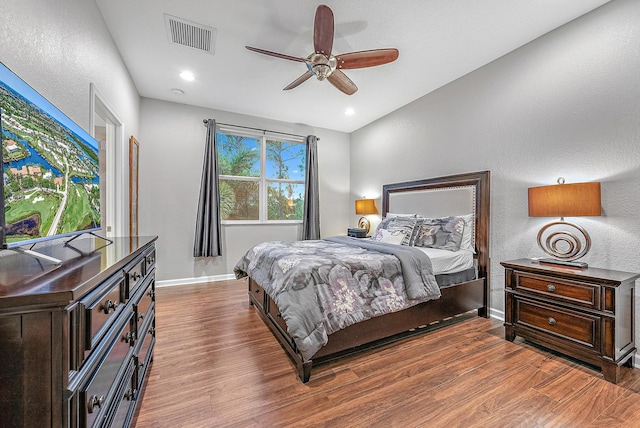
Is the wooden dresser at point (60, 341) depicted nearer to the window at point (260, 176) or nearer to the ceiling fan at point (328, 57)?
the ceiling fan at point (328, 57)

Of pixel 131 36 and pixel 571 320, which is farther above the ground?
pixel 131 36

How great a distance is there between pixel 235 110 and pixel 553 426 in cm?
492

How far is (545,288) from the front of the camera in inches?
88.3

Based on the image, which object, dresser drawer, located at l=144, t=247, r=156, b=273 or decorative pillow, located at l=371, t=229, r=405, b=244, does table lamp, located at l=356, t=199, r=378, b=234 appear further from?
dresser drawer, located at l=144, t=247, r=156, b=273

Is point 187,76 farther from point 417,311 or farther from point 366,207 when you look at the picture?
point 417,311

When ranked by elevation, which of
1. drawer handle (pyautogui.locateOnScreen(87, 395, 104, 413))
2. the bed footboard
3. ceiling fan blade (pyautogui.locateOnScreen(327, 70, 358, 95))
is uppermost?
ceiling fan blade (pyautogui.locateOnScreen(327, 70, 358, 95))

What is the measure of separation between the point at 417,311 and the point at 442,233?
1.08 metres

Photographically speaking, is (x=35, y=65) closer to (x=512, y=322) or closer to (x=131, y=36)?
(x=131, y=36)

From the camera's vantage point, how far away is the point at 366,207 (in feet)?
16.0

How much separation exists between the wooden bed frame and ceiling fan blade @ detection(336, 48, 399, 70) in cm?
170

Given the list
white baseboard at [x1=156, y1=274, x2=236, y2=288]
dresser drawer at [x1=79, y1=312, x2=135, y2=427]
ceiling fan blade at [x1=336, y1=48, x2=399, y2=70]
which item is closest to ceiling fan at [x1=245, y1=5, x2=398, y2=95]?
ceiling fan blade at [x1=336, y1=48, x2=399, y2=70]

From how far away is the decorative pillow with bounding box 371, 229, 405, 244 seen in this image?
3.46 metres

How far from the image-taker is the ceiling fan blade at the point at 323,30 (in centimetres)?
201

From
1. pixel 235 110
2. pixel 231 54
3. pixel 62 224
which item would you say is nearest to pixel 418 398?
pixel 62 224
